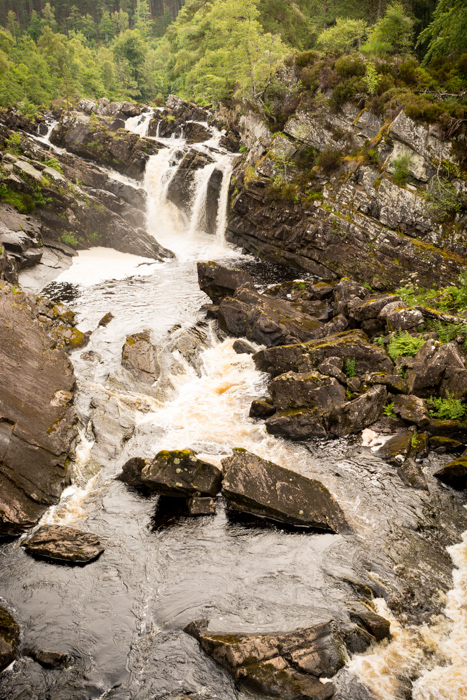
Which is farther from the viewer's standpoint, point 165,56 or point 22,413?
point 165,56

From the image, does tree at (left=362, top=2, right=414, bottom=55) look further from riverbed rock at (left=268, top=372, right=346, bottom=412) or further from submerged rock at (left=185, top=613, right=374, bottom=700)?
submerged rock at (left=185, top=613, right=374, bottom=700)

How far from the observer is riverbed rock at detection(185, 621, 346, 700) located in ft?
20.0

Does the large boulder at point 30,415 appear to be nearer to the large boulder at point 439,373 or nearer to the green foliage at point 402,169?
the large boulder at point 439,373

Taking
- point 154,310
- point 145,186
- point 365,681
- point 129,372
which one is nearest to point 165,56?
point 145,186

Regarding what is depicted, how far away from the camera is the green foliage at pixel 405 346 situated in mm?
14727

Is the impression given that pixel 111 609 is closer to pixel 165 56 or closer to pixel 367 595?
pixel 367 595

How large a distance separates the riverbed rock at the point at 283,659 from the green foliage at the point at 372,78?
1102 inches

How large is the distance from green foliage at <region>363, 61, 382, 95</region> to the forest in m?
0.06

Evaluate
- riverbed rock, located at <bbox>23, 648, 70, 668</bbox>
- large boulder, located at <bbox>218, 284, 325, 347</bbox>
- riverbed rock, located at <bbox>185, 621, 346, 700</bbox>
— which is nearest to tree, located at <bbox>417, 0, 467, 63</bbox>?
large boulder, located at <bbox>218, 284, 325, 347</bbox>

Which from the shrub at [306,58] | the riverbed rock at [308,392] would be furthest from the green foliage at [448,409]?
the shrub at [306,58]

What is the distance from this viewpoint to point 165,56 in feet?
239

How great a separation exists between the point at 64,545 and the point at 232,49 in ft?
135

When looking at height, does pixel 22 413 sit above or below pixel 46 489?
above

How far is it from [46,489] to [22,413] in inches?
95.2
